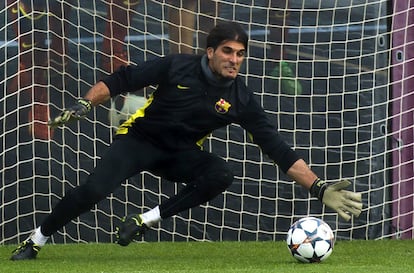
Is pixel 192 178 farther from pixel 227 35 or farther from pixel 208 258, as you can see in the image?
pixel 227 35

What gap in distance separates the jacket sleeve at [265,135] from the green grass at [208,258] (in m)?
0.71

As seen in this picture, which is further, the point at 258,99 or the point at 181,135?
the point at 258,99

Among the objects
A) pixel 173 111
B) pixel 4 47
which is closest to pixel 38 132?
pixel 4 47

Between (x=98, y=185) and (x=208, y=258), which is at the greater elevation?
(x=98, y=185)

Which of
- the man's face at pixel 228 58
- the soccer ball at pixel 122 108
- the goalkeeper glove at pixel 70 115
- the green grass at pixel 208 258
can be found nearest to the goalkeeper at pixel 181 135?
the man's face at pixel 228 58

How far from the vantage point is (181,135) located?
7.93 metres

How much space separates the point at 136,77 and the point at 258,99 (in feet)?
6.68

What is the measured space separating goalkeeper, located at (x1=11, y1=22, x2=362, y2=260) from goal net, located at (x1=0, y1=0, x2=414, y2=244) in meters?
1.55

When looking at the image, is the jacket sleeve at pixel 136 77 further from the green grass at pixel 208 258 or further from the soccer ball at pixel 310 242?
the soccer ball at pixel 310 242

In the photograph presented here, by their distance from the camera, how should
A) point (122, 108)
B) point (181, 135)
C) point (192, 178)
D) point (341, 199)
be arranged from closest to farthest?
point (341, 199), point (181, 135), point (192, 178), point (122, 108)

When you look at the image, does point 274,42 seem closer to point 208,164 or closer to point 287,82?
point 287,82

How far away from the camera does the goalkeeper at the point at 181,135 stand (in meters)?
7.68

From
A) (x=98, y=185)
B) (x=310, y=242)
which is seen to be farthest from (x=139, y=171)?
(x=310, y=242)

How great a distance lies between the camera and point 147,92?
31.2ft
